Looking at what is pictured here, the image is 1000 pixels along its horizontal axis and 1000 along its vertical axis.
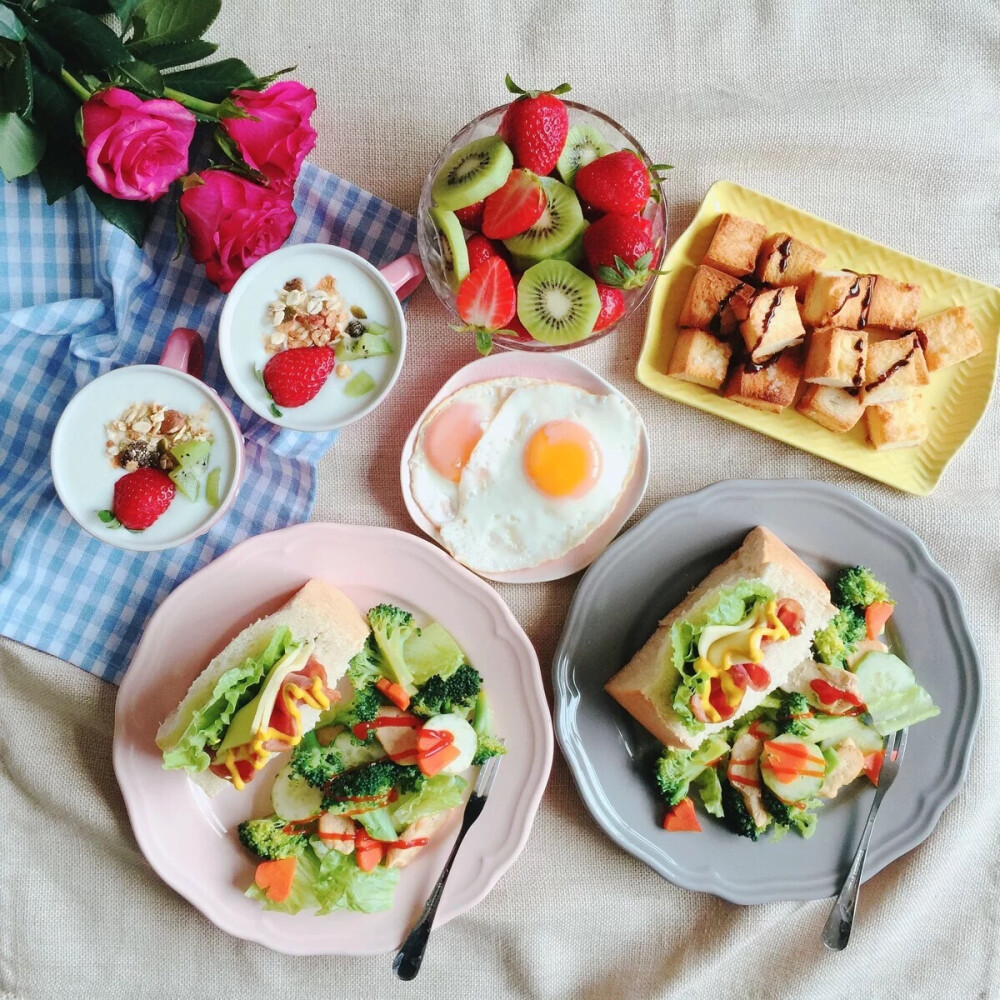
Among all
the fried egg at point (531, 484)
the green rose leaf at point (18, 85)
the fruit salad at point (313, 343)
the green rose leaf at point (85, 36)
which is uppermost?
the green rose leaf at point (85, 36)

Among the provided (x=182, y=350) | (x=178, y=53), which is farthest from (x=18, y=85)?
(x=182, y=350)

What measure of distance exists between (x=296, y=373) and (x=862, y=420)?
1814mm

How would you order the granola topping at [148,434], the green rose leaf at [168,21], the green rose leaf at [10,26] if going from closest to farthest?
the green rose leaf at [10,26] → the green rose leaf at [168,21] → the granola topping at [148,434]

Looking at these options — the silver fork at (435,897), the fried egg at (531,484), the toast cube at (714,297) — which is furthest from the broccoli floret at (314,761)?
the toast cube at (714,297)

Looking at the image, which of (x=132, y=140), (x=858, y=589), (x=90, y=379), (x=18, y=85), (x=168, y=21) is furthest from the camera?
(x=858, y=589)

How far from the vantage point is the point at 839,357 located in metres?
2.61

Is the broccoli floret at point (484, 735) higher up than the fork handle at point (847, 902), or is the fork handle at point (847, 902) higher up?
the broccoli floret at point (484, 735)

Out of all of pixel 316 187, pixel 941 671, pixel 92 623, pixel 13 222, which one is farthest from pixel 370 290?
pixel 941 671

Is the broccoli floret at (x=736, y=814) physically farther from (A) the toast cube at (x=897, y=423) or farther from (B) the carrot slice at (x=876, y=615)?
(A) the toast cube at (x=897, y=423)

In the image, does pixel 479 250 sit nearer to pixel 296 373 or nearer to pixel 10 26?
pixel 296 373

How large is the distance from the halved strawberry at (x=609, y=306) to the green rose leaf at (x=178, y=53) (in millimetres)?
1262

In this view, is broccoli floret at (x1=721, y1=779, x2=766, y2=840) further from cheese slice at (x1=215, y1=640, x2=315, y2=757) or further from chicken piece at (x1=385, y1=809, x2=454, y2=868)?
cheese slice at (x1=215, y1=640, x2=315, y2=757)

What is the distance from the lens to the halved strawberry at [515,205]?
2297mm

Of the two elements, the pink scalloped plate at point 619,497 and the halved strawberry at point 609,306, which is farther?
the pink scalloped plate at point 619,497
